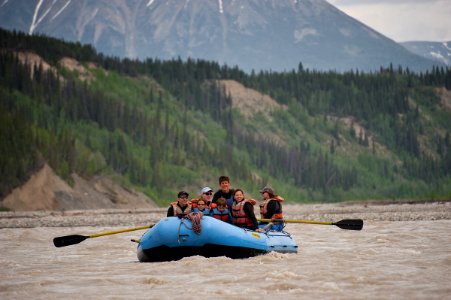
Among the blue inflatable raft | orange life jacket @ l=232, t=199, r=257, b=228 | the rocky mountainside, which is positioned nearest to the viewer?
the blue inflatable raft

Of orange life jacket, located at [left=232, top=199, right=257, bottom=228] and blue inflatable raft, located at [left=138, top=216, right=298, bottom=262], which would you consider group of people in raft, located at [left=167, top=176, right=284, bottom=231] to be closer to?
orange life jacket, located at [left=232, top=199, right=257, bottom=228]

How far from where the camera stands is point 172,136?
5773 inches

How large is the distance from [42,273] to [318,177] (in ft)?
461

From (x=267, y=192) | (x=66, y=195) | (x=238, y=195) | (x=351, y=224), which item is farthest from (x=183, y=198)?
(x=66, y=195)

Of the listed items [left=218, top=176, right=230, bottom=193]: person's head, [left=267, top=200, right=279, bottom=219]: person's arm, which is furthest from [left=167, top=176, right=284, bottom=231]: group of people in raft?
[left=267, top=200, right=279, bottom=219]: person's arm

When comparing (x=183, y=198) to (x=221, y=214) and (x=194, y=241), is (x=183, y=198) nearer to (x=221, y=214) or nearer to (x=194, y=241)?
(x=221, y=214)

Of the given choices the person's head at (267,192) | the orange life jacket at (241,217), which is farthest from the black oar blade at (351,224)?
the orange life jacket at (241,217)

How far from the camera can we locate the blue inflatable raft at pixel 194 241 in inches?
1190

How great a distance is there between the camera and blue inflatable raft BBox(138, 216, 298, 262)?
1190 inches

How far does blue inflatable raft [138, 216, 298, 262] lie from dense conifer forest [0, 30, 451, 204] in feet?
234

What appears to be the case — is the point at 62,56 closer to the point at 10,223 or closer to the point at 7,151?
the point at 7,151

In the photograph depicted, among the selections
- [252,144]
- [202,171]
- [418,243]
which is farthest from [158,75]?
[418,243]

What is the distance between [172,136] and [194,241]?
11668cm

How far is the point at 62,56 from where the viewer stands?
152000mm
